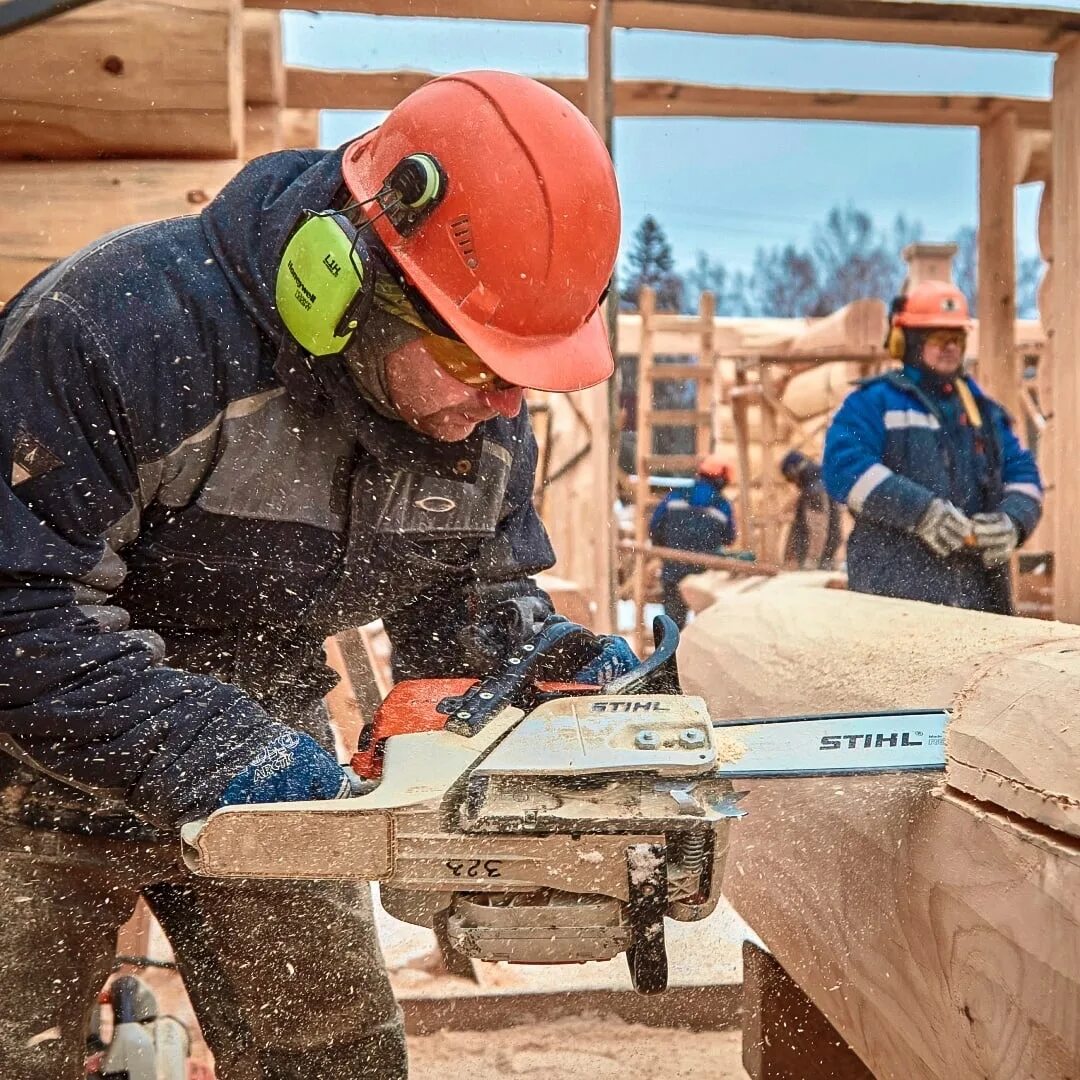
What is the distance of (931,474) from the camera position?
410 cm

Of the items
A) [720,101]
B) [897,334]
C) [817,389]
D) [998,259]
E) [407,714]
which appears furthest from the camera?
[817,389]

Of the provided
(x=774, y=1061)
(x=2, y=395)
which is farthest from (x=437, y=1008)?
(x=2, y=395)

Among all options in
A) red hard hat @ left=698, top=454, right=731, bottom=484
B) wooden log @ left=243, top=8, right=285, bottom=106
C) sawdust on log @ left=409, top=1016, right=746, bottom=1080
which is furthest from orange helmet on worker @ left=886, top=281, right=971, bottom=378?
red hard hat @ left=698, top=454, right=731, bottom=484

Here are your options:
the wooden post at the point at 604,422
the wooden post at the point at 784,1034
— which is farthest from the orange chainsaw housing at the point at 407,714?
the wooden post at the point at 604,422

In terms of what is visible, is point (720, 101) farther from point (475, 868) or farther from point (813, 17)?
point (475, 868)

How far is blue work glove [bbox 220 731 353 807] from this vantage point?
1521mm

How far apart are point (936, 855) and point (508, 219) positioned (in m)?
1.08

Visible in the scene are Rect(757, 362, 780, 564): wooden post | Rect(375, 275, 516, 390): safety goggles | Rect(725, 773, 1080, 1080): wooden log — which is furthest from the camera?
Rect(757, 362, 780, 564): wooden post

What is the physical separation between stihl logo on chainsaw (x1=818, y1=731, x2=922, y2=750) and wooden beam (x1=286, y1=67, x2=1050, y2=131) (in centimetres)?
373

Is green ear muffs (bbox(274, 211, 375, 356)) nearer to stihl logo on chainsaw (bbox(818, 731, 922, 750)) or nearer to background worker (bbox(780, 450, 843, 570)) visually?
stihl logo on chainsaw (bbox(818, 731, 922, 750))

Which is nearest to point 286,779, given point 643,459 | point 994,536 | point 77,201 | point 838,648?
point 838,648

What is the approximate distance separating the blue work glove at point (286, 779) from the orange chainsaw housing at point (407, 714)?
2.1 inches

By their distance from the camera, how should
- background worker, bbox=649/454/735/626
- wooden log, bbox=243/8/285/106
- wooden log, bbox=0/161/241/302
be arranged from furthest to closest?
background worker, bbox=649/454/735/626
wooden log, bbox=243/8/285/106
wooden log, bbox=0/161/241/302

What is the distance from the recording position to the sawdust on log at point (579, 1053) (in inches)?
109
